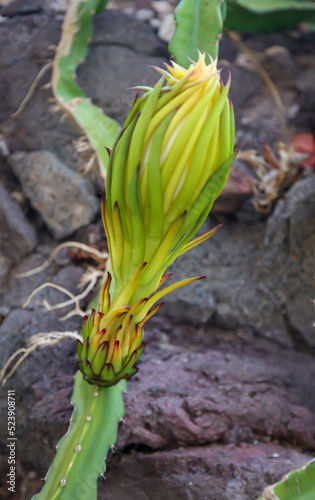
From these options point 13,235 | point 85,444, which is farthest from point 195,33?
point 85,444

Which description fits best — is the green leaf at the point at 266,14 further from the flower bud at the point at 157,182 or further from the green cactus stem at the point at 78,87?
the flower bud at the point at 157,182

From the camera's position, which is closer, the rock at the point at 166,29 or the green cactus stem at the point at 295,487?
the green cactus stem at the point at 295,487

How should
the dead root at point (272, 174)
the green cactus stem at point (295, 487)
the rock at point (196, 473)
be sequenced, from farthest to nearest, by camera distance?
the dead root at point (272, 174) < the rock at point (196, 473) < the green cactus stem at point (295, 487)

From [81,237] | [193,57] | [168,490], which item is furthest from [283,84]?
[168,490]

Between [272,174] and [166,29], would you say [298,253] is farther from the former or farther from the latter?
[166,29]

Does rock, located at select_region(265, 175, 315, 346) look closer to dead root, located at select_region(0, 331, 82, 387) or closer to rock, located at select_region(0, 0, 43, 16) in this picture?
dead root, located at select_region(0, 331, 82, 387)

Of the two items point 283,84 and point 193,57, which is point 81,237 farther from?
point 283,84

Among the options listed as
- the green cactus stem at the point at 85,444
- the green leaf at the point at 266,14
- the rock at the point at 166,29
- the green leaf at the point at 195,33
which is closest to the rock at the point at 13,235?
the green cactus stem at the point at 85,444
